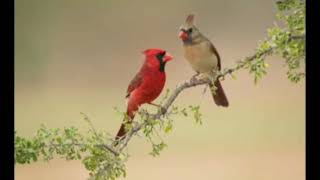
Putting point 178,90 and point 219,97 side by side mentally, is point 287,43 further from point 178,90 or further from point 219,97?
point 178,90

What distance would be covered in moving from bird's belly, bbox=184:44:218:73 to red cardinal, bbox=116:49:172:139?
87 millimetres

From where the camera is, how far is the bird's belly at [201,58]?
7.43ft

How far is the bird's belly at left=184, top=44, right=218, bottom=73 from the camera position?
2.27 m

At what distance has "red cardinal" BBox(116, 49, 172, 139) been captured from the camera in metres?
2.28

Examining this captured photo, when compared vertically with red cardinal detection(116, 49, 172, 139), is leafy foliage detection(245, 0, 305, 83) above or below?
above

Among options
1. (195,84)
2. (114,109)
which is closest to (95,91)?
(114,109)

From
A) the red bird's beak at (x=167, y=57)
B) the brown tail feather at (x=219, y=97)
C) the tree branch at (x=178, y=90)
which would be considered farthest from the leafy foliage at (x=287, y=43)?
the red bird's beak at (x=167, y=57)

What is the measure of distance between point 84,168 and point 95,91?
1.08ft

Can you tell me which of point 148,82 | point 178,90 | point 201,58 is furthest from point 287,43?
point 148,82

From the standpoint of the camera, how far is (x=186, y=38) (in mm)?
2270

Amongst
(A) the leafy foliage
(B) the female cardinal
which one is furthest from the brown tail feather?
(A) the leafy foliage

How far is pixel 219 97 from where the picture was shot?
7.50ft

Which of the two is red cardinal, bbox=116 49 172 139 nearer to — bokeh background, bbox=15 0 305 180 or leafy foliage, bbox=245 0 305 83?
bokeh background, bbox=15 0 305 180
